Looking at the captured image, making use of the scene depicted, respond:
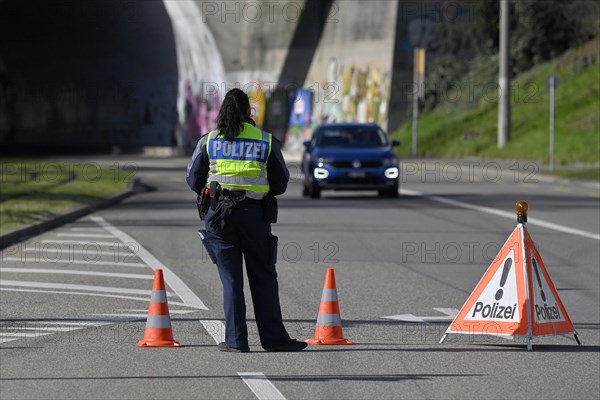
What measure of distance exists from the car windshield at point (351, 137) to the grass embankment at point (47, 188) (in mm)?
4834

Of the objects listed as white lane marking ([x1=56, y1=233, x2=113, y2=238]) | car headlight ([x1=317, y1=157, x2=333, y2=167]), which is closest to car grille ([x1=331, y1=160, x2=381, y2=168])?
car headlight ([x1=317, y1=157, x2=333, y2=167])

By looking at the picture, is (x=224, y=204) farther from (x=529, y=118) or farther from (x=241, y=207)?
(x=529, y=118)

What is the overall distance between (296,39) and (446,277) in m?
54.7

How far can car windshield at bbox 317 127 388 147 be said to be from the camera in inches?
1287

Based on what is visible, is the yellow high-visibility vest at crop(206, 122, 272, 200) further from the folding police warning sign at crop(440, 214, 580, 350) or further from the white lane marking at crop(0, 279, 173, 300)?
the white lane marking at crop(0, 279, 173, 300)

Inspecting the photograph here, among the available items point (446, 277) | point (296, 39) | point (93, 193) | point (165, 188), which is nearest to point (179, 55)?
point (296, 39)

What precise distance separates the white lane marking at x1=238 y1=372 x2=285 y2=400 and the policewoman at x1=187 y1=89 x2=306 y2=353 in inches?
36.7

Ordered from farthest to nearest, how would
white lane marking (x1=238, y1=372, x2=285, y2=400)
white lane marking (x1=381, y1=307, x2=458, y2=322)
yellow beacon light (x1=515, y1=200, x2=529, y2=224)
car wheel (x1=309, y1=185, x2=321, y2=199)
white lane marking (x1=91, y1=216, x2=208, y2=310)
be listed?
car wheel (x1=309, y1=185, x2=321, y2=199) < white lane marking (x1=91, y1=216, x2=208, y2=310) < white lane marking (x1=381, y1=307, x2=458, y2=322) < yellow beacon light (x1=515, y1=200, x2=529, y2=224) < white lane marking (x1=238, y1=372, x2=285, y2=400)

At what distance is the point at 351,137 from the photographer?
32.8 m

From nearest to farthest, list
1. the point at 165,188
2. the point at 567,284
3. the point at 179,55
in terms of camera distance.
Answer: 1. the point at 567,284
2. the point at 165,188
3. the point at 179,55

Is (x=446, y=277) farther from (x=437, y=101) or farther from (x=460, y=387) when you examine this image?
(x=437, y=101)

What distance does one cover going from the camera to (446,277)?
16094 mm

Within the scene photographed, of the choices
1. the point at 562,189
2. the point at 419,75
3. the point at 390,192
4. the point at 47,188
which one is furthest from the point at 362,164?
the point at 419,75

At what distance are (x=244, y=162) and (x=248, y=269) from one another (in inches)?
30.7
